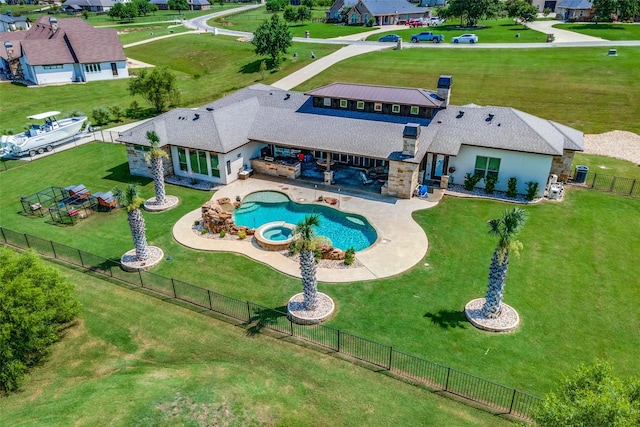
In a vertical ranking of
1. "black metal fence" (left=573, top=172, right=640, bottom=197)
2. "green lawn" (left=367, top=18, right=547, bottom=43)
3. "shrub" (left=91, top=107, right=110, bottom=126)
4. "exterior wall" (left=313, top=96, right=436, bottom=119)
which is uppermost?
"green lawn" (left=367, top=18, right=547, bottom=43)

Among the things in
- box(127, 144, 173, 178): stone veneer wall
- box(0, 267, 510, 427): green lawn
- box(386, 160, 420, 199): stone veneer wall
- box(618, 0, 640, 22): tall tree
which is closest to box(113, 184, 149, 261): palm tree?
box(0, 267, 510, 427): green lawn

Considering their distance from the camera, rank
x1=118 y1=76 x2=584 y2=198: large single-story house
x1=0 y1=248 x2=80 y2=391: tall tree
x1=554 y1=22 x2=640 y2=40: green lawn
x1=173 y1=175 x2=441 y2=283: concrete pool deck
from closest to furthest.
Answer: x1=0 y1=248 x2=80 y2=391: tall tree
x1=173 y1=175 x2=441 y2=283: concrete pool deck
x1=118 y1=76 x2=584 y2=198: large single-story house
x1=554 y1=22 x2=640 y2=40: green lawn

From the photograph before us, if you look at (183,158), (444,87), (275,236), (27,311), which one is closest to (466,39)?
(444,87)

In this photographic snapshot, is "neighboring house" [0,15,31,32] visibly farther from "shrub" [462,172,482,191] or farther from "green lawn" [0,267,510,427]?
"shrub" [462,172,482,191]

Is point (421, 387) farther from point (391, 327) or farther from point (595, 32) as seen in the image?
point (595, 32)

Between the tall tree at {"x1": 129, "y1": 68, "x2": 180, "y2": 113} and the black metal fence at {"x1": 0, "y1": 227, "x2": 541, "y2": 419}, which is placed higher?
the tall tree at {"x1": 129, "y1": 68, "x2": 180, "y2": 113}

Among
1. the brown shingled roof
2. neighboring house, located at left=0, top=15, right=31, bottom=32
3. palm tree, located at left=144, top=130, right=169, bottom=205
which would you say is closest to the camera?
palm tree, located at left=144, top=130, right=169, bottom=205

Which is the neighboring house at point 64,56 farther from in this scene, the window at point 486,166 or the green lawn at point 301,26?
the window at point 486,166

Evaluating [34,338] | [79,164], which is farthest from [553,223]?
[79,164]
